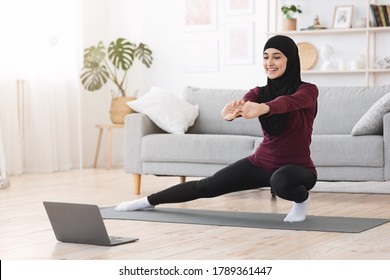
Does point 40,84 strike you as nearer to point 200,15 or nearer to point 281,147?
point 200,15

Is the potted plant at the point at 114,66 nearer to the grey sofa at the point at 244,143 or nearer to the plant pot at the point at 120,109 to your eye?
the plant pot at the point at 120,109

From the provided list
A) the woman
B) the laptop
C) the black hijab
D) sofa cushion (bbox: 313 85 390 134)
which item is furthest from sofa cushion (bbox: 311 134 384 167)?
the laptop

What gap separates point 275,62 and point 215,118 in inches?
78.4

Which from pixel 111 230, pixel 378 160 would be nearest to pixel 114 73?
pixel 378 160

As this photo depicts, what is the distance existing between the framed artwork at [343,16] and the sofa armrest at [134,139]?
2585 mm

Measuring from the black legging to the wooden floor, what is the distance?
24 centimetres

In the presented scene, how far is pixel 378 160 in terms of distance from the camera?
490 cm

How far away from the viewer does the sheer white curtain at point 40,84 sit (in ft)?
23.0

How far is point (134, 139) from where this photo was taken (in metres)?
5.59

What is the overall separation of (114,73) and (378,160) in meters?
4.04

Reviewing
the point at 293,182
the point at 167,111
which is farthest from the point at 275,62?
the point at 167,111

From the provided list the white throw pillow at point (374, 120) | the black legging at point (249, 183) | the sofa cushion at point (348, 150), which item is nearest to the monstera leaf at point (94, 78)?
the sofa cushion at point (348, 150)

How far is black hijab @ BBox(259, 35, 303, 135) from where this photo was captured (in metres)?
3.93
